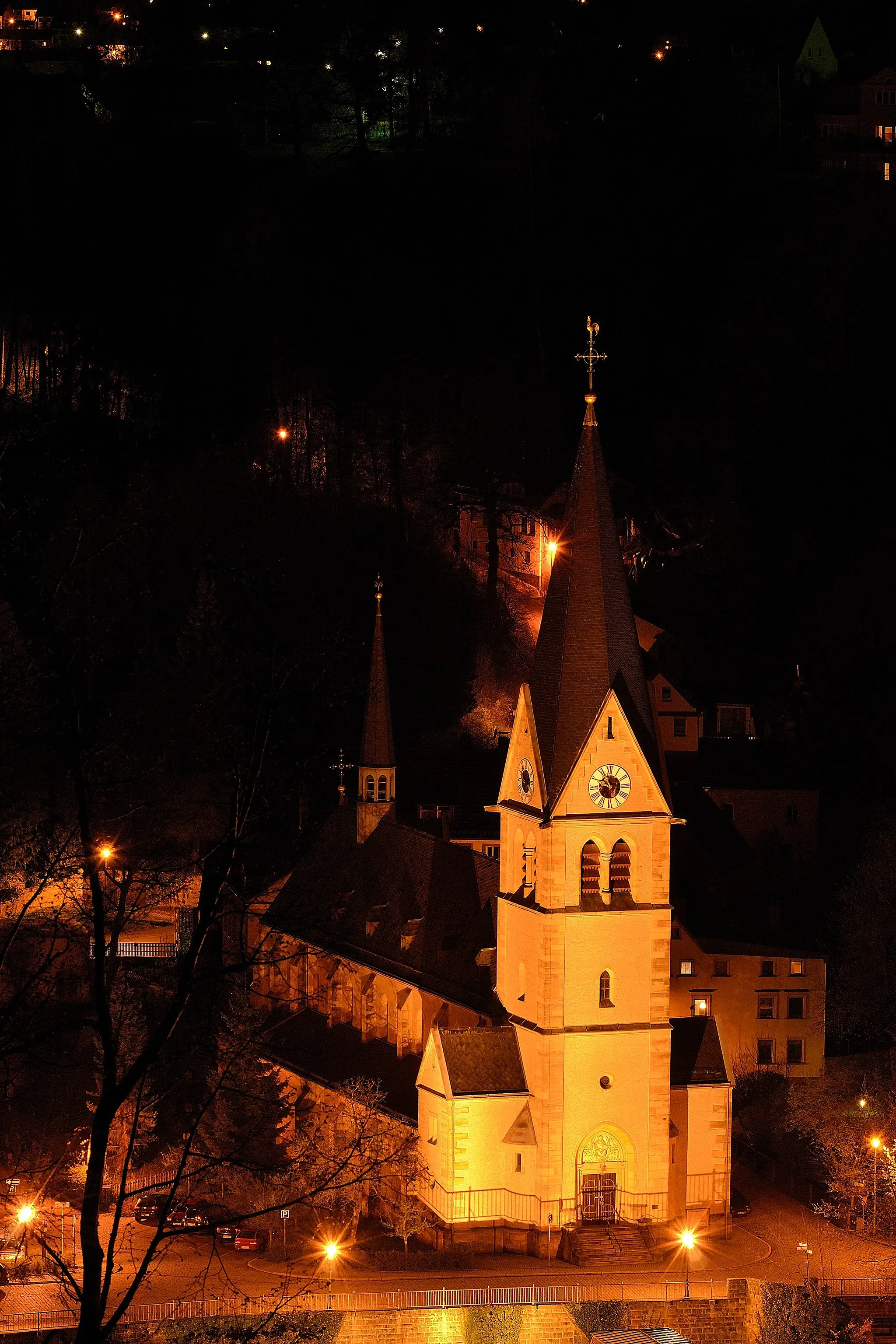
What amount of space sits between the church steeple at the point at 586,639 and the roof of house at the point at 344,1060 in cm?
948

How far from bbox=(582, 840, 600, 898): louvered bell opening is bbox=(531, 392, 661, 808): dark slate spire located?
1.74 m

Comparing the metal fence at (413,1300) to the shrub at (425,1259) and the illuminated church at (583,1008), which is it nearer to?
the shrub at (425,1259)

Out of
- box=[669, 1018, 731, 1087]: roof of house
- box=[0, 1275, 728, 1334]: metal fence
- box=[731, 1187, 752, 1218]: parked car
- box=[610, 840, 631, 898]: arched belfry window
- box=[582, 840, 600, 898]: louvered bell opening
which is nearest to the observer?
box=[0, 1275, 728, 1334]: metal fence

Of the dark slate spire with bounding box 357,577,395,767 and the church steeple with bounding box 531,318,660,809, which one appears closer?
the church steeple with bounding box 531,318,660,809

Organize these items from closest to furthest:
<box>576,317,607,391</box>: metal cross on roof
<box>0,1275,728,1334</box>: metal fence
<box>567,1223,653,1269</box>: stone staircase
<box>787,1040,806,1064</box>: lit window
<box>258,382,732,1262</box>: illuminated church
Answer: <box>0,1275,728,1334</box>: metal fence → <box>576,317,607,391</box>: metal cross on roof → <box>567,1223,653,1269</box>: stone staircase → <box>258,382,732,1262</box>: illuminated church → <box>787,1040,806,1064</box>: lit window

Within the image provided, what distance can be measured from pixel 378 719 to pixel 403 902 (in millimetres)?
6444

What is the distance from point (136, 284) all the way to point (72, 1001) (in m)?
46.0

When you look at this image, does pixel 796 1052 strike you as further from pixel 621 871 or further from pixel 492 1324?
pixel 492 1324

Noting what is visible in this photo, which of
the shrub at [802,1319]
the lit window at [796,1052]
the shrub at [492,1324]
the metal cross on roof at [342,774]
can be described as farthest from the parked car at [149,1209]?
the lit window at [796,1052]

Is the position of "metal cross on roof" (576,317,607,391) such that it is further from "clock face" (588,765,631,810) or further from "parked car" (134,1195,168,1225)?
"parked car" (134,1195,168,1225)

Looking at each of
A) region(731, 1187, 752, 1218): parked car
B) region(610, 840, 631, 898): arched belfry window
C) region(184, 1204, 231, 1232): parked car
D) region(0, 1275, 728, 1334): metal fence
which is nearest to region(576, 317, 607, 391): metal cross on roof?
region(610, 840, 631, 898): arched belfry window

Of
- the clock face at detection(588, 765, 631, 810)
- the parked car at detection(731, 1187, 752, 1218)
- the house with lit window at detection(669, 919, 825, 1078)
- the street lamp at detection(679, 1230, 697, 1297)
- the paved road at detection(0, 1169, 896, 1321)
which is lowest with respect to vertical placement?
the paved road at detection(0, 1169, 896, 1321)

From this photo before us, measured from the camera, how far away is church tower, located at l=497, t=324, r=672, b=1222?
50.3m

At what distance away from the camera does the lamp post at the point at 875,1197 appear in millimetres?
52094
